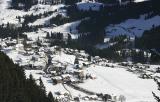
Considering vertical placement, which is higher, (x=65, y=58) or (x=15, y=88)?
(x=15, y=88)

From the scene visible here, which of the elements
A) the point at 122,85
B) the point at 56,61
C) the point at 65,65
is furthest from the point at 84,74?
the point at 56,61

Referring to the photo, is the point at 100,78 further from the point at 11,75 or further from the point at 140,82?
the point at 11,75

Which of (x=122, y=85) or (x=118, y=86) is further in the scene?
(x=122, y=85)

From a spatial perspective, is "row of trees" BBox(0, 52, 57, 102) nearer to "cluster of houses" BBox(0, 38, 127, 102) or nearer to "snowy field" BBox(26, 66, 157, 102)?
"cluster of houses" BBox(0, 38, 127, 102)

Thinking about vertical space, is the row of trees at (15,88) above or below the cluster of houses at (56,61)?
above

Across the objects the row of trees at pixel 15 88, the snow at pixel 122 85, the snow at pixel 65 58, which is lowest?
the snow at pixel 65 58

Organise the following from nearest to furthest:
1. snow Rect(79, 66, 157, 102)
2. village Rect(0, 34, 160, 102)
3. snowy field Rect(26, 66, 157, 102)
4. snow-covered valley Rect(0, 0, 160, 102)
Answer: snow-covered valley Rect(0, 0, 160, 102)
snowy field Rect(26, 66, 157, 102)
snow Rect(79, 66, 157, 102)
village Rect(0, 34, 160, 102)

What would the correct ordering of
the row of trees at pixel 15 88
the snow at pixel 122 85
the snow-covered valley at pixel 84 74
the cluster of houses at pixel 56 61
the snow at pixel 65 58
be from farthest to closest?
the snow at pixel 65 58 < the cluster of houses at pixel 56 61 < the snow at pixel 122 85 < the snow-covered valley at pixel 84 74 < the row of trees at pixel 15 88

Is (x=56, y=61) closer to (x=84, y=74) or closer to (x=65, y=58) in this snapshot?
(x=65, y=58)

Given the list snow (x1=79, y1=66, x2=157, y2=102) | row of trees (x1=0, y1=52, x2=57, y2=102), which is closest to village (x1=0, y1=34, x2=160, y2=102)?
snow (x1=79, y1=66, x2=157, y2=102)

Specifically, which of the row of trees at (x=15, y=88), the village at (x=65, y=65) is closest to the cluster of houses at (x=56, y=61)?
the village at (x=65, y=65)

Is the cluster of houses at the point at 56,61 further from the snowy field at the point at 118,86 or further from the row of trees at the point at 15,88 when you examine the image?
the row of trees at the point at 15,88

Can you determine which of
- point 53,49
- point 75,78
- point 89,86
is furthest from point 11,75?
point 53,49
